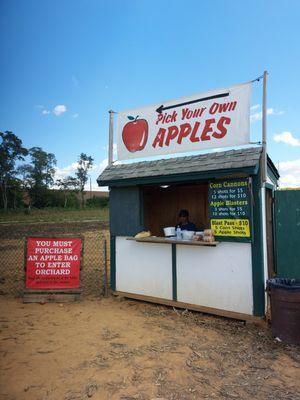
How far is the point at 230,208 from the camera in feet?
18.6

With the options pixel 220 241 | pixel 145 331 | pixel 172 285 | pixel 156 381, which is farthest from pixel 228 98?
pixel 156 381

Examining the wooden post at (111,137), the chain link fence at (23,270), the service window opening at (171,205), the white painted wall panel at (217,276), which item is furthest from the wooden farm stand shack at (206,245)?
the service window opening at (171,205)

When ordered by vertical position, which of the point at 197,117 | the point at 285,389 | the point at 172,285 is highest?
the point at 197,117

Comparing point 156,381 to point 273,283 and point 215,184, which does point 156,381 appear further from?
point 215,184

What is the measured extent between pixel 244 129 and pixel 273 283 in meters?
2.69

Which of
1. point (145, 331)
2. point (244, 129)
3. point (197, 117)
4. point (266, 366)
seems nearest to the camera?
point (266, 366)

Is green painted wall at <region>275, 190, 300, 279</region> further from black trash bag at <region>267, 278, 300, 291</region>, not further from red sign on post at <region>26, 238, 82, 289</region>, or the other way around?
red sign on post at <region>26, 238, 82, 289</region>

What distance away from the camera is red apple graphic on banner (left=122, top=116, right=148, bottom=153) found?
279 inches

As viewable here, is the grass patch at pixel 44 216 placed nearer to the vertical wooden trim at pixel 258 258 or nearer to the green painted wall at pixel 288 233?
the green painted wall at pixel 288 233

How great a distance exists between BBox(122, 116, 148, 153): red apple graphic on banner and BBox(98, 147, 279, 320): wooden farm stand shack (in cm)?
42

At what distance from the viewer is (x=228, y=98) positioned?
595 cm

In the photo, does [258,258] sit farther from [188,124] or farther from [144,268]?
[188,124]

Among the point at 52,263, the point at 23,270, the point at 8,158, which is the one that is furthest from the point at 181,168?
the point at 8,158

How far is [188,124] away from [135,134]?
1.34 meters
